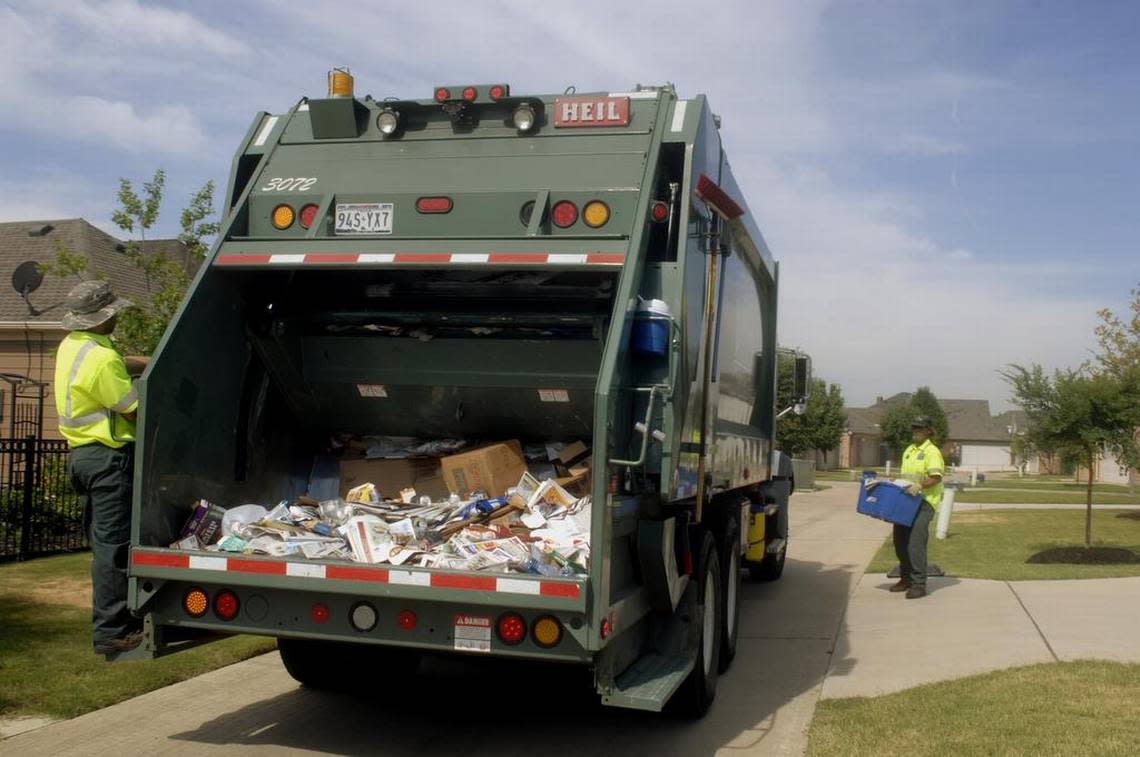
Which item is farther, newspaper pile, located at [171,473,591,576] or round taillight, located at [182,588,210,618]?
round taillight, located at [182,588,210,618]

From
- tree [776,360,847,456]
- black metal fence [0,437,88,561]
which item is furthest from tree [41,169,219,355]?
tree [776,360,847,456]

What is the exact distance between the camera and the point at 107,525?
5.41 meters

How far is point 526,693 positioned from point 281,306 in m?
2.67

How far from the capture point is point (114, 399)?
5559 millimetres

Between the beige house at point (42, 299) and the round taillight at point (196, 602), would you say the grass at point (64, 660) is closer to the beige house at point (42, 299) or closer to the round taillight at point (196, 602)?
the round taillight at point (196, 602)

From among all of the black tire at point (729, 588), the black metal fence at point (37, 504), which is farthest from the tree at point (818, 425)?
Answer: the black tire at point (729, 588)

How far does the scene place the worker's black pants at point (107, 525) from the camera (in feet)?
17.5

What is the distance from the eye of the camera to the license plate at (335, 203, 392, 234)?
18.6 ft

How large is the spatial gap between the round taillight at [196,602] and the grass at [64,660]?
1410mm

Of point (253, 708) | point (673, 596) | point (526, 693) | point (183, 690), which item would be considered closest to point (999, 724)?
point (673, 596)

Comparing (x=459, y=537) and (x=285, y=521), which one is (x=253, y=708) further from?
(x=459, y=537)

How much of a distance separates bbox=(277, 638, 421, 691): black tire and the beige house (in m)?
12.4

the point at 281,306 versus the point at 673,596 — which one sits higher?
the point at 281,306

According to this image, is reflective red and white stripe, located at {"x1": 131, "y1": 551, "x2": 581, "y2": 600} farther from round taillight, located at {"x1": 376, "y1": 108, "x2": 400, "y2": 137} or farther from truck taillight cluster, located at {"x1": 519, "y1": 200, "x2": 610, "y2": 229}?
round taillight, located at {"x1": 376, "y1": 108, "x2": 400, "y2": 137}
